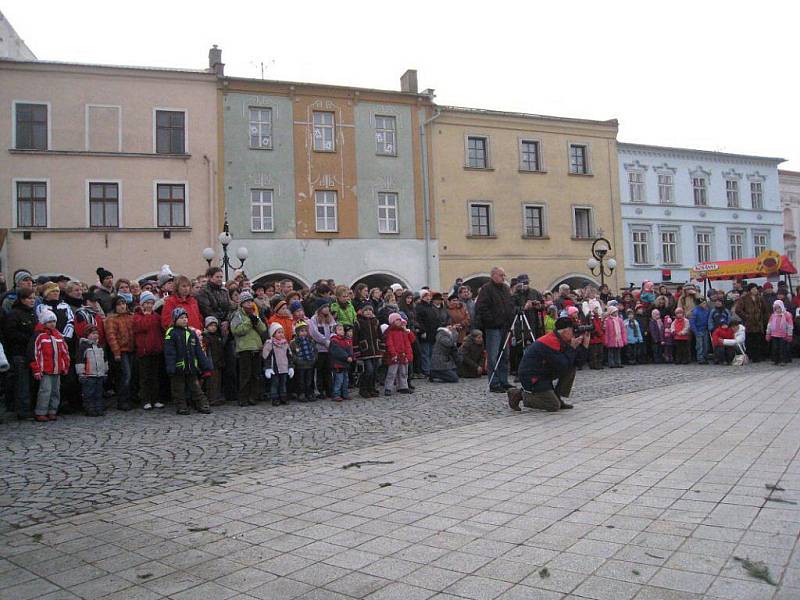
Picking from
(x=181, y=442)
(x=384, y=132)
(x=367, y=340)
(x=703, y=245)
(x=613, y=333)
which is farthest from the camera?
(x=703, y=245)

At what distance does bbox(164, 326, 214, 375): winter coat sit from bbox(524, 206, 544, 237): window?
80.8 feet

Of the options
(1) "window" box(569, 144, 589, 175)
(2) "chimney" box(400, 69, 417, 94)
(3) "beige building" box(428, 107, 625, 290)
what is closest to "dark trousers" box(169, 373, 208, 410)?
(3) "beige building" box(428, 107, 625, 290)

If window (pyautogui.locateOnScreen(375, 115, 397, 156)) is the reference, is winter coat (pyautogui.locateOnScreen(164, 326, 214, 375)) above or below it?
below

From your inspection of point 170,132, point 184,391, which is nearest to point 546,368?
point 184,391

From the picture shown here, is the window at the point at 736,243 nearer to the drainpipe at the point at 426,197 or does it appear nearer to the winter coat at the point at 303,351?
the drainpipe at the point at 426,197

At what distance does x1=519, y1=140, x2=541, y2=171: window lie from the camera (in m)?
33.2

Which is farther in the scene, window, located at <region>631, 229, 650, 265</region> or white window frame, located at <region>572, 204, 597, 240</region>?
window, located at <region>631, 229, 650, 265</region>

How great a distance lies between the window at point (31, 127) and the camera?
25.8 metres

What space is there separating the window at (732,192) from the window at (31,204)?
38.3 metres

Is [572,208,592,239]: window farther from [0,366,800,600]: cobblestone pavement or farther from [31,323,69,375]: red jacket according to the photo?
[31,323,69,375]: red jacket

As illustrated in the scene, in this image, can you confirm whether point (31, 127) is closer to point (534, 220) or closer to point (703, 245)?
point (534, 220)

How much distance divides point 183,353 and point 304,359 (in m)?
1.96

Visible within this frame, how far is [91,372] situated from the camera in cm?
1012

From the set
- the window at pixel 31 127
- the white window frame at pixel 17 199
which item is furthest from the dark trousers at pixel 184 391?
the window at pixel 31 127
